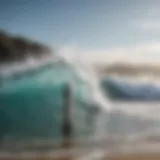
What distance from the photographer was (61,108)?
1411 millimetres

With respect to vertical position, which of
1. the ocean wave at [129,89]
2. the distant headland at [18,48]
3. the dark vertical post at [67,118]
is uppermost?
the distant headland at [18,48]

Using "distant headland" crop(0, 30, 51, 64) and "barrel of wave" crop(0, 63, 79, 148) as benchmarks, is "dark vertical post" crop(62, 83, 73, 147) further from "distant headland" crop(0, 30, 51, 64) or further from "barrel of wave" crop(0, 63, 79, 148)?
"distant headland" crop(0, 30, 51, 64)

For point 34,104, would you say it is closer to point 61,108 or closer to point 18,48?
point 61,108

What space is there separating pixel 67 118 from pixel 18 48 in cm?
30

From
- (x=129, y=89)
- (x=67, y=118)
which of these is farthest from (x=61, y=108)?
(x=129, y=89)

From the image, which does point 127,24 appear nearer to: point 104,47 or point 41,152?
point 104,47

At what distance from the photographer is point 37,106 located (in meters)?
1.41

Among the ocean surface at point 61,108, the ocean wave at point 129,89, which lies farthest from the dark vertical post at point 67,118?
the ocean wave at point 129,89

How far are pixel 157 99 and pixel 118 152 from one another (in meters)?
0.24

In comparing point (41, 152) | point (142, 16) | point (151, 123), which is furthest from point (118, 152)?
point (142, 16)

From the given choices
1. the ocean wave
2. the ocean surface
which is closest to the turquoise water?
the ocean surface

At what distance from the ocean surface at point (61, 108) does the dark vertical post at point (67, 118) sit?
1 cm

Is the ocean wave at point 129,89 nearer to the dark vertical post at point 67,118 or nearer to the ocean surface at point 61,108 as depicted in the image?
the ocean surface at point 61,108

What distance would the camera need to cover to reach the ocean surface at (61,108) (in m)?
1.40
